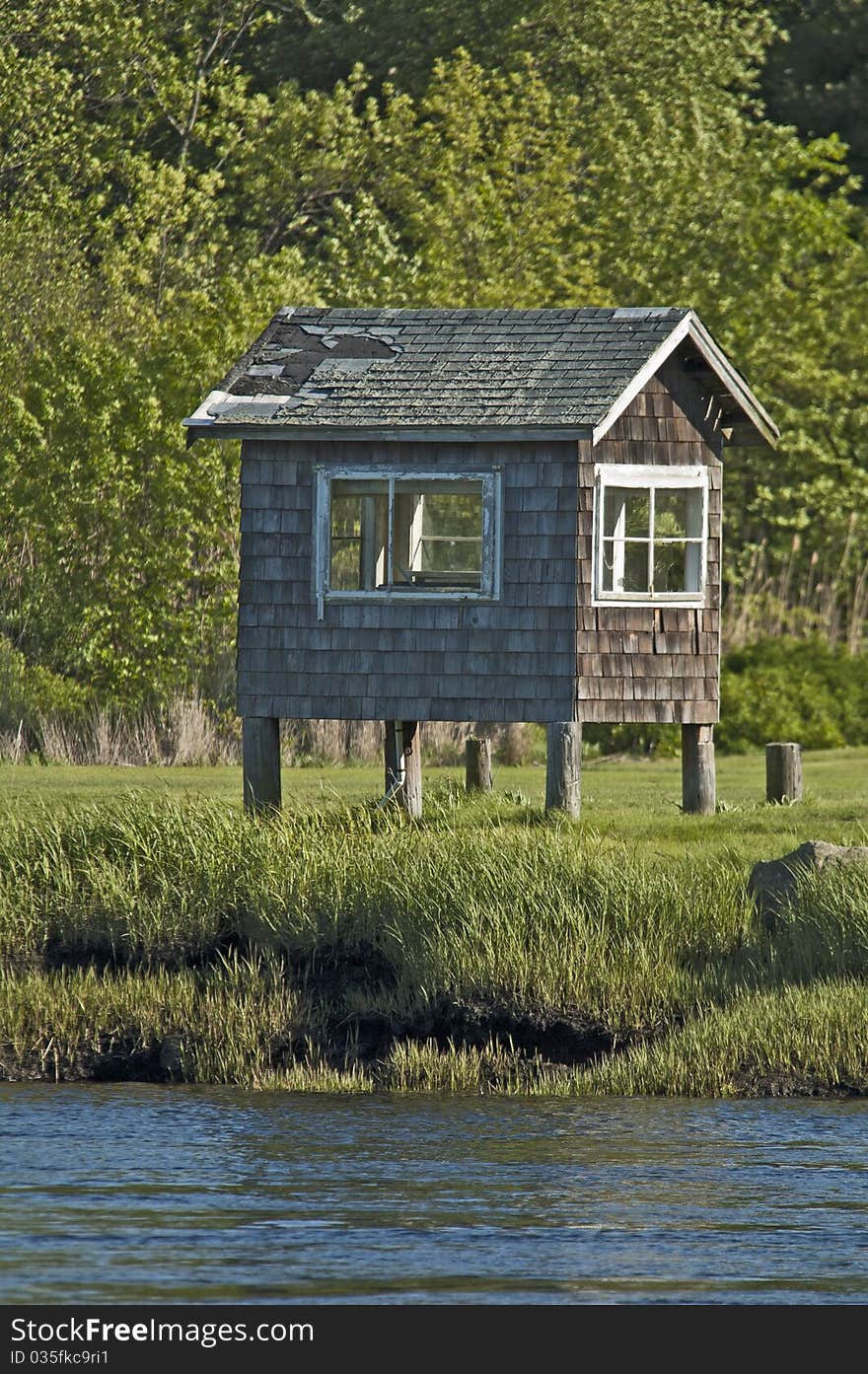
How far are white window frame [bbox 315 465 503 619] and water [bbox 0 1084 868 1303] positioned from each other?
780 cm

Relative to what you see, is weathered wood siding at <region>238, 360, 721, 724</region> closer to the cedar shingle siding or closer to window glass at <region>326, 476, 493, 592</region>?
the cedar shingle siding

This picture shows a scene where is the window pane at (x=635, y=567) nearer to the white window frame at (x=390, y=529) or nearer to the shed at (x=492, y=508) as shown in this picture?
the shed at (x=492, y=508)

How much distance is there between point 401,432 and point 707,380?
11.1ft

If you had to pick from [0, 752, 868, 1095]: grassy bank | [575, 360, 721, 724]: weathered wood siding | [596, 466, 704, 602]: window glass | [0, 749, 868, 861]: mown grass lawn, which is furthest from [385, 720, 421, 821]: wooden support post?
[0, 752, 868, 1095]: grassy bank

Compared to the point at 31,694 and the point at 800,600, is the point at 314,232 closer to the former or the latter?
the point at 800,600

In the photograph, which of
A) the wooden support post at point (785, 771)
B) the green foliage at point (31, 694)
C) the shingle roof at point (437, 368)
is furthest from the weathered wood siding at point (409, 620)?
the green foliage at point (31, 694)

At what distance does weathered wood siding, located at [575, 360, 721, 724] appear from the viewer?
2253cm

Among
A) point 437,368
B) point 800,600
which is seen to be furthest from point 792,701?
point 437,368

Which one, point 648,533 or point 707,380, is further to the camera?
point 648,533

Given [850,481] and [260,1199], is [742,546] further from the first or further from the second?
[260,1199]

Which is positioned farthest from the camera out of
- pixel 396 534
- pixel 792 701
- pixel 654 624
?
pixel 792 701

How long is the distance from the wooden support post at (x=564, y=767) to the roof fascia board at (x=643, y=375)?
9.14 feet

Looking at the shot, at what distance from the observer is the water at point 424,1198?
36.6ft

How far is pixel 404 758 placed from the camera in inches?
973
